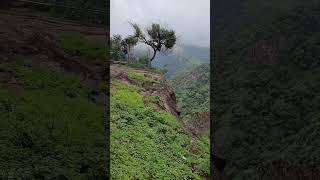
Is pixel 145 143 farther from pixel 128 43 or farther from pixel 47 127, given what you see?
pixel 128 43

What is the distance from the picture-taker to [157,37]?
2455 cm

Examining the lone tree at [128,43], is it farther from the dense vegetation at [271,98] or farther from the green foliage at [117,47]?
the dense vegetation at [271,98]

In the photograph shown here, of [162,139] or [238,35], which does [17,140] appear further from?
[238,35]

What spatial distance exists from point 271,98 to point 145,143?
3635 mm

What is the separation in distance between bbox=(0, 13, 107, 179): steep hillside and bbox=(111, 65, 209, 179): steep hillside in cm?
92

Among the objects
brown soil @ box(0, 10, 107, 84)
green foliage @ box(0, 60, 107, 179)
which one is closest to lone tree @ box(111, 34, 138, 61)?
brown soil @ box(0, 10, 107, 84)

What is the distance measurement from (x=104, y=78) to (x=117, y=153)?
319 centimetres

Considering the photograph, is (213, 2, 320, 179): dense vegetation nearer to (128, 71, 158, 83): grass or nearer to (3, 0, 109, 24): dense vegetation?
(128, 71, 158, 83): grass

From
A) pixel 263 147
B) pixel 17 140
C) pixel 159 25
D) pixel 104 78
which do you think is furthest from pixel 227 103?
pixel 159 25

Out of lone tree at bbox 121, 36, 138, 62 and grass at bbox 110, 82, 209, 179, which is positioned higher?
lone tree at bbox 121, 36, 138, 62

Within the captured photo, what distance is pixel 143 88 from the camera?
16.4m

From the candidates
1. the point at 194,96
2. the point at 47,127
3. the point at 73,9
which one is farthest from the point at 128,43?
the point at 47,127

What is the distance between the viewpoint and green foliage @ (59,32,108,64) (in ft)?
45.5

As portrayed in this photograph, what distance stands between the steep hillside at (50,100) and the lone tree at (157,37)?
891 centimetres
